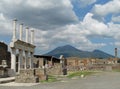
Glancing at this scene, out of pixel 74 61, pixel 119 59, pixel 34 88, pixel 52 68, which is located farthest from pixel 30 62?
pixel 119 59

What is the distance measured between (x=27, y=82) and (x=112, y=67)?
2324 inches

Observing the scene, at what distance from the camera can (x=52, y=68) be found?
60.8 m

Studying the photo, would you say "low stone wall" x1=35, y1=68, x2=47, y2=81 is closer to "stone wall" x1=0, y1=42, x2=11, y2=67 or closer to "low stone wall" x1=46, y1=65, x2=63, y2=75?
"low stone wall" x1=46, y1=65, x2=63, y2=75

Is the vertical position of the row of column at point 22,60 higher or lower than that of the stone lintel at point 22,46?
lower

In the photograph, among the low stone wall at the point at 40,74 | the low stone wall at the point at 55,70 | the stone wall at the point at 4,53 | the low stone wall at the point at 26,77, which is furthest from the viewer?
the stone wall at the point at 4,53

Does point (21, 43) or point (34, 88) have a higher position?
point (21, 43)

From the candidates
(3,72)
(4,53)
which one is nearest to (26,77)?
(3,72)

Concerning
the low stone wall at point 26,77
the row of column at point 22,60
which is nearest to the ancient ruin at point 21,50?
the row of column at point 22,60

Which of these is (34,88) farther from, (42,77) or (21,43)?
(21,43)

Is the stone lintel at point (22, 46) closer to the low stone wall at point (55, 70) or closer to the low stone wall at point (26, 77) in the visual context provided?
the low stone wall at point (55, 70)

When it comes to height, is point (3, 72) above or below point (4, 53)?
below

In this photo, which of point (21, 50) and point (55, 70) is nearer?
point (21, 50)

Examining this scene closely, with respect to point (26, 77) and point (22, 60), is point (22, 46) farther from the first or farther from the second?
point (26, 77)

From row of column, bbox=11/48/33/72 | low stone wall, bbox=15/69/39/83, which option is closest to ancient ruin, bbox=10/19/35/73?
row of column, bbox=11/48/33/72
